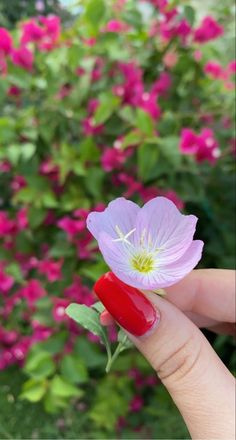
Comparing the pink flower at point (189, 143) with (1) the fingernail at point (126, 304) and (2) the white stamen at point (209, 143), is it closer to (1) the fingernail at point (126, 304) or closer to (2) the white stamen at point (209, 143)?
(2) the white stamen at point (209, 143)

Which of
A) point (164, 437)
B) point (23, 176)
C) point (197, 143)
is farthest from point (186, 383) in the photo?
point (23, 176)

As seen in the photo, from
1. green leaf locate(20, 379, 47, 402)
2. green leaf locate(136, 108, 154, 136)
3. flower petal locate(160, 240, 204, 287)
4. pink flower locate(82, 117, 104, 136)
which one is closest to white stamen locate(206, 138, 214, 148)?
green leaf locate(136, 108, 154, 136)

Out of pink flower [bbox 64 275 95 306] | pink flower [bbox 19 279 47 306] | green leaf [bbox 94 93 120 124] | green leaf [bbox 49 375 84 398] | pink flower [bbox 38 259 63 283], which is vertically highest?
green leaf [bbox 94 93 120 124]

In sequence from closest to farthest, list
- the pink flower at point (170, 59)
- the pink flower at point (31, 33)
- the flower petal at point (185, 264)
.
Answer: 1. the flower petal at point (185, 264)
2. the pink flower at point (31, 33)
3. the pink flower at point (170, 59)

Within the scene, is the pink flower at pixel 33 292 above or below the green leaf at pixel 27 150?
below

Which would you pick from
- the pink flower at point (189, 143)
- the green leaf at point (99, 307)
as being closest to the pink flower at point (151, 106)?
the pink flower at point (189, 143)

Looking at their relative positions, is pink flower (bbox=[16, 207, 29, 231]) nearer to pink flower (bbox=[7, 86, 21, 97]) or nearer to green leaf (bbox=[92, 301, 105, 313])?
pink flower (bbox=[7, 86, 21, 97])

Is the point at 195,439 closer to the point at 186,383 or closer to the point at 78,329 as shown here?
the point at 186,383
